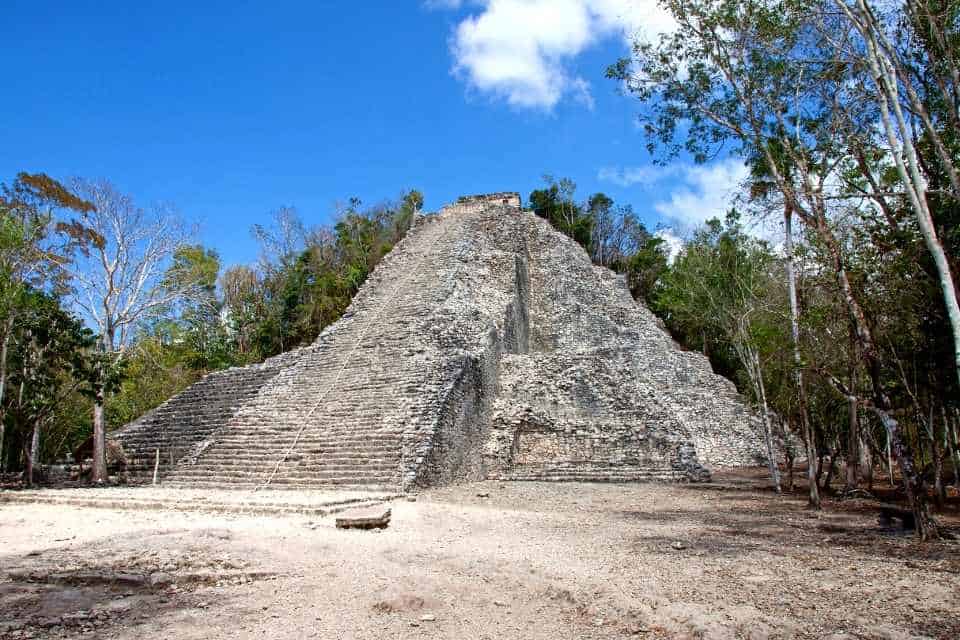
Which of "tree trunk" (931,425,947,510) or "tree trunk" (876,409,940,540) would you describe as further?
"tree trunk" (931,425,947,510)

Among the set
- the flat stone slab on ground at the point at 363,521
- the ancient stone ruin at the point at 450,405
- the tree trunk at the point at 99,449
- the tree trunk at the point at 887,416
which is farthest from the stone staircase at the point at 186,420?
the tree trunk at the point at 887,416

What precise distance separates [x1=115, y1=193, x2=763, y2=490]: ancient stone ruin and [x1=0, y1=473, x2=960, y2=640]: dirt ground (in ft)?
13.2

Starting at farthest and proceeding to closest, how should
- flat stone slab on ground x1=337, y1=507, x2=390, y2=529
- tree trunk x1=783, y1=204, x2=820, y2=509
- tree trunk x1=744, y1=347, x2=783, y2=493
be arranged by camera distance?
tree trunk x1=744, y1=347, x2=783, y2=493 → tree trunk x1=783, y1=204, x2=820, y2=509 → flat stone slab on ground x1=337, y1=507, x2=390, y2=529

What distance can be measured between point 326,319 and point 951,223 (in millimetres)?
23223

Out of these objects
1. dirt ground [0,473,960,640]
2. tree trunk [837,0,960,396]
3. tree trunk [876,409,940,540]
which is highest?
tree trunk [837,0,960,396]

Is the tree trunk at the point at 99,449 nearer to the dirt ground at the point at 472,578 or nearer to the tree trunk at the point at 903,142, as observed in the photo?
the dirt ground at the point at 472,578

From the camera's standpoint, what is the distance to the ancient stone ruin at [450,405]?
39.4ft

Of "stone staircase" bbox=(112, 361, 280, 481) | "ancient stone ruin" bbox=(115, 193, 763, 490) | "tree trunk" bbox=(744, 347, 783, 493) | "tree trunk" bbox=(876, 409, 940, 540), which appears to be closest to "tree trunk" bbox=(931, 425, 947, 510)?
"tree trunk" bbox=(876, 409, 940, 540)

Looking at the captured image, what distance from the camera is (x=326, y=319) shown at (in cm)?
2738

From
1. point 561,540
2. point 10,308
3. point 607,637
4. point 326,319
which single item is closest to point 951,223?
point 561,540

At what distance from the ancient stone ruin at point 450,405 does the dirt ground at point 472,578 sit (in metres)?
4.02

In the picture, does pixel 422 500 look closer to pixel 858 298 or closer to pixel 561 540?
pixel 561 540

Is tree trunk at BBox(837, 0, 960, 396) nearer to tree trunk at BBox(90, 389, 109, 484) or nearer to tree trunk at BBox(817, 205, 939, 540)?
tree trunk at BBox(817, 205, 939, 540)

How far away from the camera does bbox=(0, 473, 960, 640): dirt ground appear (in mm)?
3729
